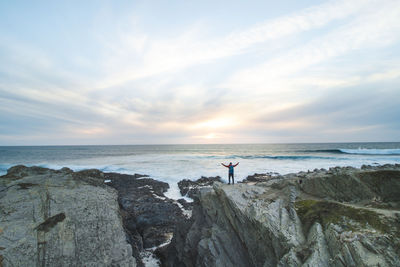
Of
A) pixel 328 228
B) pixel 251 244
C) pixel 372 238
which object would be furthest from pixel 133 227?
pixel 372 238

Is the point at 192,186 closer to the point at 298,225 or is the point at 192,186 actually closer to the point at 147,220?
the point at 147,220

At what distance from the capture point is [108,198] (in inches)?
333

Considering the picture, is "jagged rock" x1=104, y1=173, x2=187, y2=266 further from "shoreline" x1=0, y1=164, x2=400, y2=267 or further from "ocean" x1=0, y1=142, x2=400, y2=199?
"ocean" x1=0, y1=142, x2=400, y2=199

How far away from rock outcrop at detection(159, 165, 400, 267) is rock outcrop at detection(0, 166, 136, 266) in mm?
3761

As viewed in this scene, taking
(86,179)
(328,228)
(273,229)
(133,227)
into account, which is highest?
(86,179)

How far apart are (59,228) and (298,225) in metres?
7.95

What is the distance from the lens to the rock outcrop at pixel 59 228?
18.8 feet

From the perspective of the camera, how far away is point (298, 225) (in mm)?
6145

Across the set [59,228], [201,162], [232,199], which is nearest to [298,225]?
[232,199]

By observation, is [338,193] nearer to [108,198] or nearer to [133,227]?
[108,198]

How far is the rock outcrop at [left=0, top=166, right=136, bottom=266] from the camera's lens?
225 inches

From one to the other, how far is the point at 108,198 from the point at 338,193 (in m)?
10.1

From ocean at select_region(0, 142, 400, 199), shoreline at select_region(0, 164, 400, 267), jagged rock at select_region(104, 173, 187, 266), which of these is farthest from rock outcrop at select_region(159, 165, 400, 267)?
ocean at select_region(0, 142, 400, 199)

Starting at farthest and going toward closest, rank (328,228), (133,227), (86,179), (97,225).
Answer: (133,227)
(86,179)
(97,225)
(328,228)
